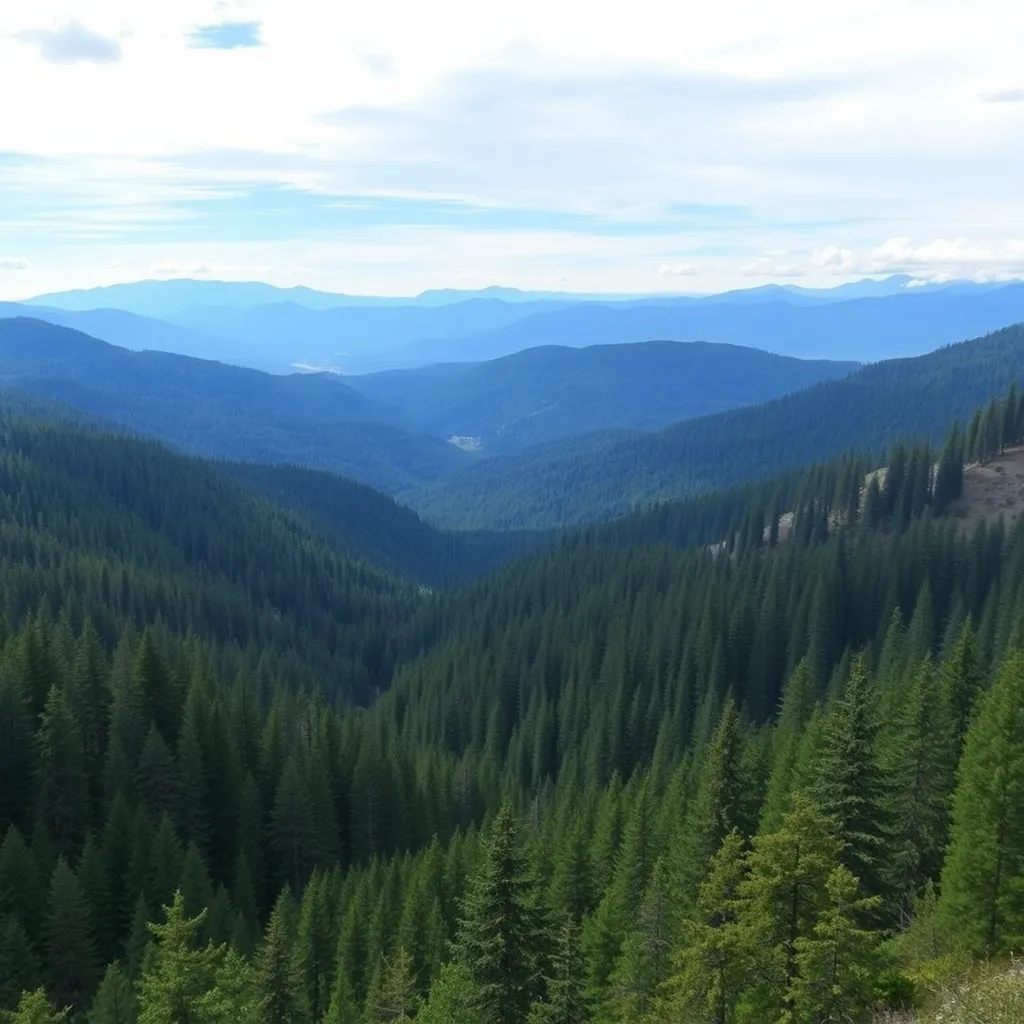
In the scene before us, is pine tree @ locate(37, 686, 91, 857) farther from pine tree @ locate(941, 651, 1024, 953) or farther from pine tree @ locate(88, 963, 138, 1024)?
pine tree @ locate(941, 651, 1024, 953)

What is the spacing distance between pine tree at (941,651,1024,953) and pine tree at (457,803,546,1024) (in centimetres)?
1258

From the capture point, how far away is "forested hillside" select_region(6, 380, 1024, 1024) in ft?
79.7

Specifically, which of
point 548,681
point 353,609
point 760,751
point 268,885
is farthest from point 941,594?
point 353,609

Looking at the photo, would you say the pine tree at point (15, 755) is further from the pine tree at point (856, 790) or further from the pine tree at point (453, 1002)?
the pine tree at point (856, 790)

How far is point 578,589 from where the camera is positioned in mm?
147500

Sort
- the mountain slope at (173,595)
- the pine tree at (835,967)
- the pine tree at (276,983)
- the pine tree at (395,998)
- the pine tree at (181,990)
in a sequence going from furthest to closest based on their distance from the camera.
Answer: the mountain slope at (173,595) < the pine tree at (276,983) < the pine tree at (395,998) < the pine tree at (181,990) < the pine tree at (835,967)

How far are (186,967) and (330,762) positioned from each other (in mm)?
41915

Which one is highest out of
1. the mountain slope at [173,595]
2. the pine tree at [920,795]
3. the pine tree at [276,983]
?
the pine tree at [920,795]

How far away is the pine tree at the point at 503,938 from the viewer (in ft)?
80.0

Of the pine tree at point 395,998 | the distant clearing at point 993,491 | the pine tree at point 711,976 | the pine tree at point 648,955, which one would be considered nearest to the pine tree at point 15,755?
the pine tree at point 395,998

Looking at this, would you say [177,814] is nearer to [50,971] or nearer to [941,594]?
[50,971]

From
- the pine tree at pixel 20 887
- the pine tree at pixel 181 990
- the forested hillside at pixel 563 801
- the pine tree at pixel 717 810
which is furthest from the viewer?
the pine tree at pixel 20 887

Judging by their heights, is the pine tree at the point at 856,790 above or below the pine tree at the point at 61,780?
above

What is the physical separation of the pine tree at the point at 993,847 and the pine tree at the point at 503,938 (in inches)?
495
